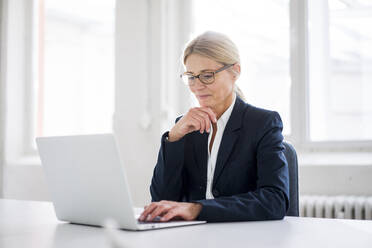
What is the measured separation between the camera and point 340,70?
3.06 meters

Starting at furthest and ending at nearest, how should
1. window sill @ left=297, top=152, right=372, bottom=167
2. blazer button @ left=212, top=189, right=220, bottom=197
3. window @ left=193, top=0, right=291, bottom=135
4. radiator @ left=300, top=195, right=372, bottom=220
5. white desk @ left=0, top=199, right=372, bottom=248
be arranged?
1. window @ left=193, top=0, right=291, bottom=135
2. window sill @ left=297, top=152, right=372, bottom=167
3. radiator @ left=300, top=195, right=372, bottom=220
4. blazer button @ left=212, top=189, right=220, bottom=197
5. white desk @ left=0, top=199, right=372, bottom=248

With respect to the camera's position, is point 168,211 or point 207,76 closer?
point 168,211

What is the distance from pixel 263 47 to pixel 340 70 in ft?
1.81

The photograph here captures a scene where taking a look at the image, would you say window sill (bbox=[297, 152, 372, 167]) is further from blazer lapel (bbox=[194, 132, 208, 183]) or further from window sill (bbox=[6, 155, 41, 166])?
window sill (bbox=[6, 155, 41, 166])

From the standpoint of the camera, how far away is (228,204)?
4.50 ft

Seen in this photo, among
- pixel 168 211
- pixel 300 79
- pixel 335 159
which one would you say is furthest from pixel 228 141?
pixel 300 79

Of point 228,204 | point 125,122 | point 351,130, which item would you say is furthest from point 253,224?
point 125,122

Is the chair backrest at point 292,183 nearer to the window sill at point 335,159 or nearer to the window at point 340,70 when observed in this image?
the window sill at point 335,159

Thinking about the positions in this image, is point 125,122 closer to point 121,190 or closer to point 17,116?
point 17,116

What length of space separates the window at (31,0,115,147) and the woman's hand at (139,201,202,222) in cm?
257

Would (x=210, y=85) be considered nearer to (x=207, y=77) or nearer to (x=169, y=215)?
(x=207, y=77)

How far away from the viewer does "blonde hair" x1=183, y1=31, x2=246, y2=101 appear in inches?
70.1

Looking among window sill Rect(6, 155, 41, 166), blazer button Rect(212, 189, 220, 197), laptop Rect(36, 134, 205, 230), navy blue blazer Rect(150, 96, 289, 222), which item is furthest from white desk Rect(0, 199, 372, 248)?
window sill Rect(6, 155, 41, 166)

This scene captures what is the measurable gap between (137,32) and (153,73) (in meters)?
0.34
